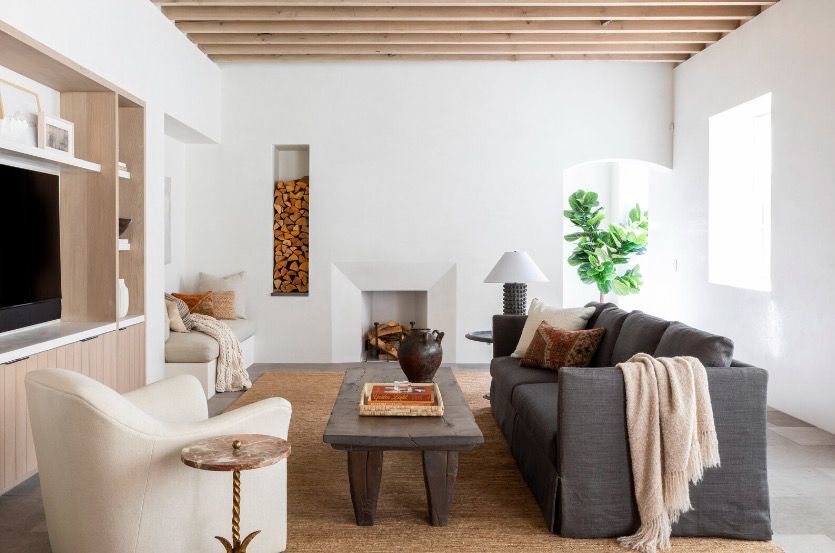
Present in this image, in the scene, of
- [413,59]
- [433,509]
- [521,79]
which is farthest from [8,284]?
[521,79]

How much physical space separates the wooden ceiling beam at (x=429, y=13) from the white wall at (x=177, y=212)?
1.49 metres

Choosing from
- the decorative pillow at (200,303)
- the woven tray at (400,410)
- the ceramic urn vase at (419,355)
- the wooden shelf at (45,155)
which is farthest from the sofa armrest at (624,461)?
the decorative pillow at (200,303)

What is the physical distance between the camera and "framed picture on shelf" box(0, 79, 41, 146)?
3619 mm

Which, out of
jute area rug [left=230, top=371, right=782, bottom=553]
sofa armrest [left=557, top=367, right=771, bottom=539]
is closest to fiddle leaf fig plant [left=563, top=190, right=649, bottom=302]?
jute area rug [left=230, top=371, right=782, bottom=553]

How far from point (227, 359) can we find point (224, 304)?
1185 millimetres

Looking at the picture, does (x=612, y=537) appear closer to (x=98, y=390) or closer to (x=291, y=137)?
(x=98, y=390)

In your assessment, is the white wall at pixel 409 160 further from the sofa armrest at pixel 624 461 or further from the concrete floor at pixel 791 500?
the sofa armrest at pixel 624 461

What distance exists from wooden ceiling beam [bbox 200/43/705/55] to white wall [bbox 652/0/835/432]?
1.73 ft

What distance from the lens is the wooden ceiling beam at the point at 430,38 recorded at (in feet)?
20.5

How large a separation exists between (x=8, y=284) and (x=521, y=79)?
504 centimetres

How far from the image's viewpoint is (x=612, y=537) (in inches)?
115

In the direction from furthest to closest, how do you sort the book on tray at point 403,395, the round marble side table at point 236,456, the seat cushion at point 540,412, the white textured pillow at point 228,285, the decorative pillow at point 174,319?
the white textured pillow at point 228,285 < the decorative pillow at point 174,319 < the book on tray at point 403,395 < the seat cushion at point 540,412 < the round marble side table at point 236,456

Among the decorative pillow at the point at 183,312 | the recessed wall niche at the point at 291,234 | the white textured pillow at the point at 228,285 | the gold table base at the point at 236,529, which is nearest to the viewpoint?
the gold table base at the point at 236,529

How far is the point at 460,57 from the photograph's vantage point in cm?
700
